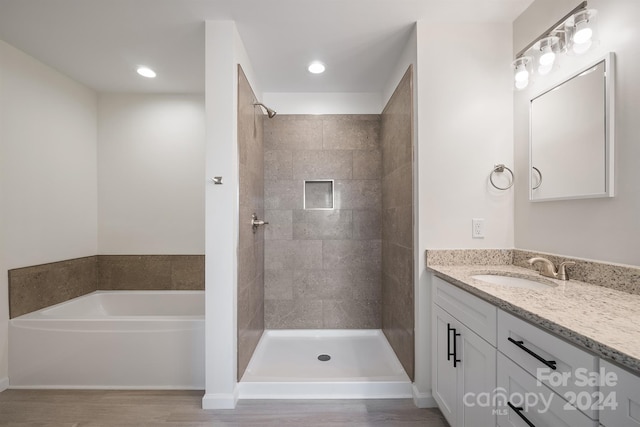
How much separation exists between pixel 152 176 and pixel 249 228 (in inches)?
57.9

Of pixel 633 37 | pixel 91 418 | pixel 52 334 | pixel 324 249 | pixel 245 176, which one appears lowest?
pixel 91 418

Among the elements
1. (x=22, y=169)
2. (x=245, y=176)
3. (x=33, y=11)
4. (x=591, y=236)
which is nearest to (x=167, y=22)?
(x=33, y=11)

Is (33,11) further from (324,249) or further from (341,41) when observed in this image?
(324,249)

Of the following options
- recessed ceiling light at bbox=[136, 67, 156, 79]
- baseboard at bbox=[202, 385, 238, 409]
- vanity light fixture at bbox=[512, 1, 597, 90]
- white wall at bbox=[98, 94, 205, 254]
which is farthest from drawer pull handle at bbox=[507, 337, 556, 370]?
recessed ceiling light at bbox=[136, 67, 156, 79]

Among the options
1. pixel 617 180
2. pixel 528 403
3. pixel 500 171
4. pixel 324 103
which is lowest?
pixel 528 403

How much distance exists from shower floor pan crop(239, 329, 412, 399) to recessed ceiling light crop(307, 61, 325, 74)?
2.49 meters

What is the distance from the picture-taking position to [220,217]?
1.79 metres

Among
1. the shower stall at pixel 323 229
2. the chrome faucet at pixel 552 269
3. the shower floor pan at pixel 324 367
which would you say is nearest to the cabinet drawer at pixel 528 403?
the chrome faucet at pixel 552 269

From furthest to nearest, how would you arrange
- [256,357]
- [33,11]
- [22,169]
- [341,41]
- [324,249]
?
1. [324,249]
2. [256,357]
3. [22,169]
4. [341,41]
5. [33,11]

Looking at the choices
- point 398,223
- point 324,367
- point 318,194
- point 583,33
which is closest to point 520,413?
point 398,223

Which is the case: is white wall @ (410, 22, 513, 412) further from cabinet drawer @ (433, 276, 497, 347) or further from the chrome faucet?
the chrome faucet

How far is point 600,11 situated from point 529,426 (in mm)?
1784

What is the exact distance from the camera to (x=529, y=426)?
913 millimetres

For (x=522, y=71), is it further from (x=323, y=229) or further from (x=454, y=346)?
(x=323, y=229)
